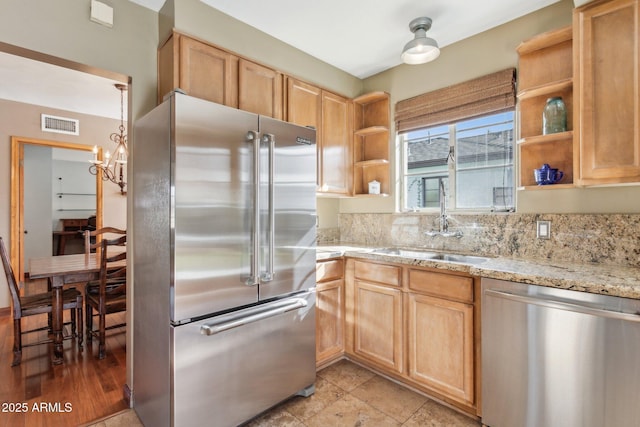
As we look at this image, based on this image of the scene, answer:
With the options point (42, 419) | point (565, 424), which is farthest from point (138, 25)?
point (565, 424)

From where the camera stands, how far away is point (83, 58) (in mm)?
1775

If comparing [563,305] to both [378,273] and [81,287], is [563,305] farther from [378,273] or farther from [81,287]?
[81,287]

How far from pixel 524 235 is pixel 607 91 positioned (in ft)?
3.17

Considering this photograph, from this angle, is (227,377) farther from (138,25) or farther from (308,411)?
(138,25)

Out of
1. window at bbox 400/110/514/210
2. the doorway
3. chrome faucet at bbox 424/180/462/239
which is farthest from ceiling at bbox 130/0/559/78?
chrome faucet at bbox 424/180/462/239

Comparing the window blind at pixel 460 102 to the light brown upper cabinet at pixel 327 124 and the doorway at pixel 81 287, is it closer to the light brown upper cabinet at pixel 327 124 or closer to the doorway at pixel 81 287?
the light brown upper cabinet at pixel 327 124

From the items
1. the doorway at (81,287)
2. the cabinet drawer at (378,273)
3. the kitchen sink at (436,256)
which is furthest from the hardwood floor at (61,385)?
the kitchen sink at (436,256)

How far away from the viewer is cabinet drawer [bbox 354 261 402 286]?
7.32ft

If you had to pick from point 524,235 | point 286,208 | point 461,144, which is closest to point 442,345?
point 524,235

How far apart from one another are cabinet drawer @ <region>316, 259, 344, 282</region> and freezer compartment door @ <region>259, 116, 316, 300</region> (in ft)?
0.78

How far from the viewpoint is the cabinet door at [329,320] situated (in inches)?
93.9

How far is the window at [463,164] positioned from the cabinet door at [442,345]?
960 mm

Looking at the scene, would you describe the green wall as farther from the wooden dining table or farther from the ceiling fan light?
the wooden dining table

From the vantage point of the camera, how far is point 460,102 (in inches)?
98.1
